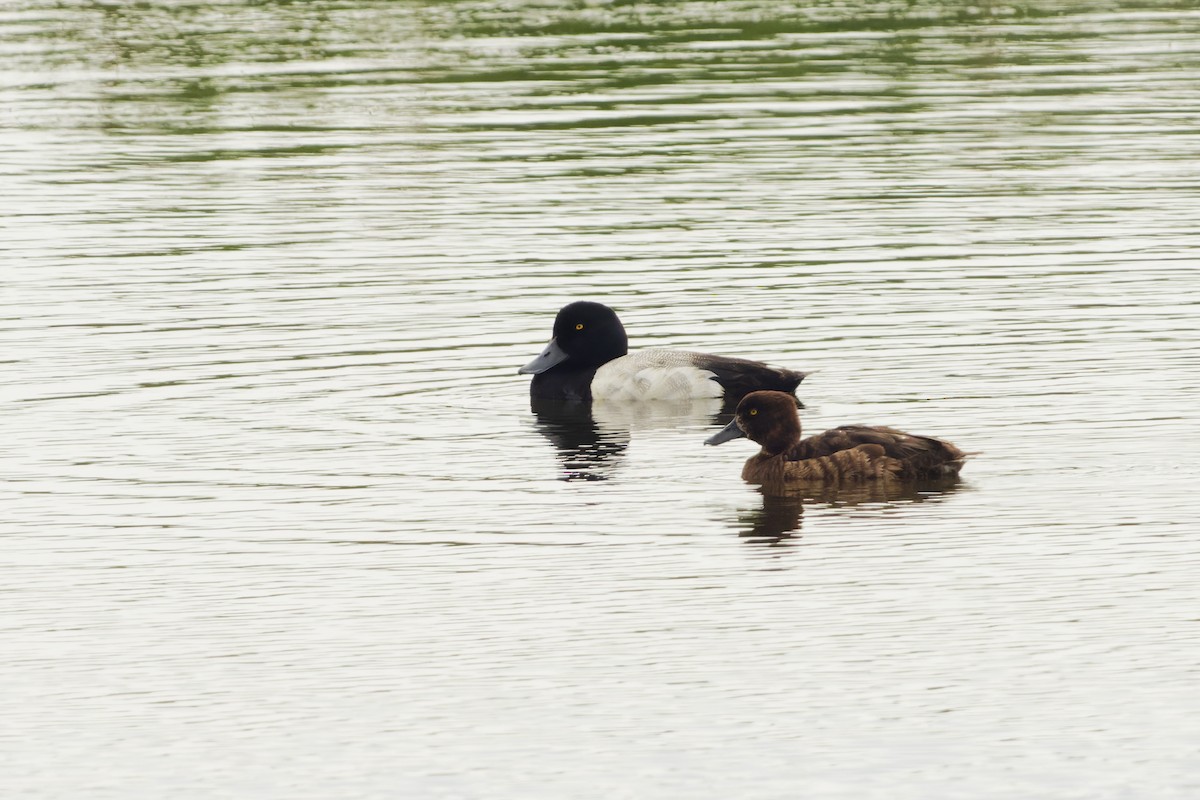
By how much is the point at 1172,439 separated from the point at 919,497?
72.6 inches

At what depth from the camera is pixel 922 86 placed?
35.8 m

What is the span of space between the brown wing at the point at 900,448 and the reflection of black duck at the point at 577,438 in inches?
52.3

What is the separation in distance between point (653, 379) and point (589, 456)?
2127 mm

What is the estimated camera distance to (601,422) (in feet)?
54.0

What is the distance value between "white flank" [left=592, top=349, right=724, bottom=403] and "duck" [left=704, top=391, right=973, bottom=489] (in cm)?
226

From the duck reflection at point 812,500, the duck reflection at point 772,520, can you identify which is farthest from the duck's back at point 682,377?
the duck reflection at point 772,520

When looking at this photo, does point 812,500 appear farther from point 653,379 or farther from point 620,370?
point 620,370

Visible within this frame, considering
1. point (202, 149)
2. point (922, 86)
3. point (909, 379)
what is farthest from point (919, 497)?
point (922, 86)

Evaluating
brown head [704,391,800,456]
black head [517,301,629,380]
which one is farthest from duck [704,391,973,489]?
black head [517,301,629,380]

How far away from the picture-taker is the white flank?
16656 mm

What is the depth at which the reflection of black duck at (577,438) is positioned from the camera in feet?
47.2

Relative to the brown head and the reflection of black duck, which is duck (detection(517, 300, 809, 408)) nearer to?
the reflection of black duck

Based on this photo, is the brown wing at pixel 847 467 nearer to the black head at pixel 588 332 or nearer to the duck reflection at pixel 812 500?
the duck reflection at pixel 812 500

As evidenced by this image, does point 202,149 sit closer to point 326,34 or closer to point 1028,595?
point 326,34
